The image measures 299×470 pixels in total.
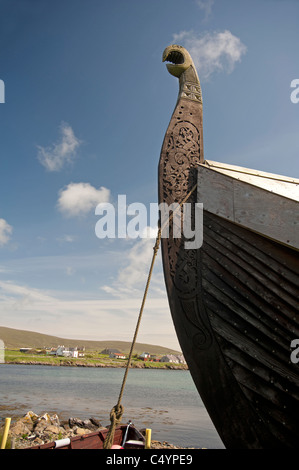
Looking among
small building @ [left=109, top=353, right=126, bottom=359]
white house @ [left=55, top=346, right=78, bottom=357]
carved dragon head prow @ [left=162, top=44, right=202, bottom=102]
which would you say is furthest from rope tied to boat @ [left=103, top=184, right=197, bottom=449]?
small building @ [left=109, top=353, right=126, bottom=359]

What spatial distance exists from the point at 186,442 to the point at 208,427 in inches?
210

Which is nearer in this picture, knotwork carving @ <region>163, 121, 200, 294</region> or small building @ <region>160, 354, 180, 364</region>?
knotwork carving @ <region>163, 121, 200, 294</region>

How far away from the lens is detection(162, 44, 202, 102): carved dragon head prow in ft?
14.2

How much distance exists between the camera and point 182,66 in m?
4.37

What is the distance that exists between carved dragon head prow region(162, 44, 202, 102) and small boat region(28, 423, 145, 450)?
7.62m

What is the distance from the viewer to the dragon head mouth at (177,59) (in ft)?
14.3

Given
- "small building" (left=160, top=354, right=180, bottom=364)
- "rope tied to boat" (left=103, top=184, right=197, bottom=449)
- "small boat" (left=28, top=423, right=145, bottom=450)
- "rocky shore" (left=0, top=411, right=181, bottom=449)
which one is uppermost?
"rope tied to boat" (left=103, top=184, right=197, bottom=449)

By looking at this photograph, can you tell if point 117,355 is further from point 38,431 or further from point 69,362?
point 38,431

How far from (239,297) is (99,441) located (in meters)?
7.67

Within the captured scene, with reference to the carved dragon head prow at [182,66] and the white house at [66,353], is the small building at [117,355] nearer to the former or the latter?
the white house at [66,353]

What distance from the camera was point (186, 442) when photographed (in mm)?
14586

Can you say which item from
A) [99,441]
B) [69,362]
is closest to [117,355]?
[69,362]

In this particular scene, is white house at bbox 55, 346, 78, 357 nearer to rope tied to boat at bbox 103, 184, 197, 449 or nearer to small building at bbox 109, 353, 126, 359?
small building at bbox 109, 353, 126, 359
